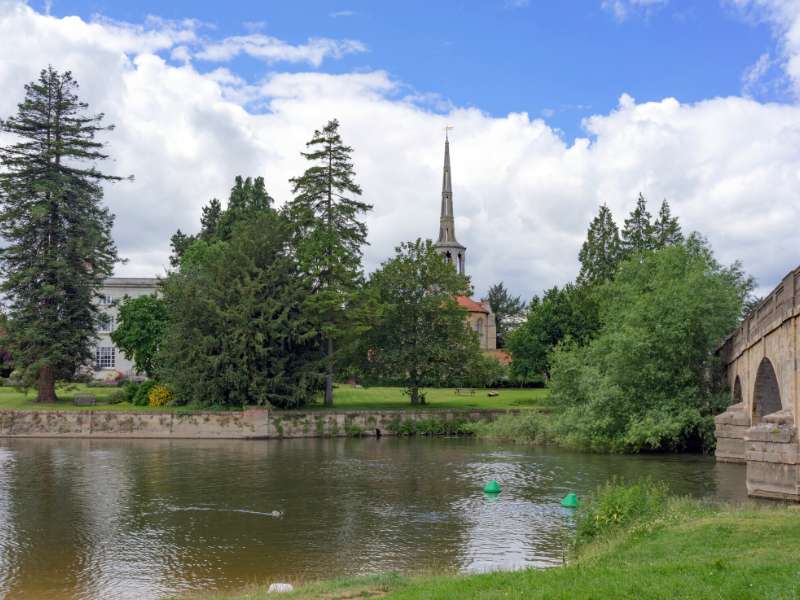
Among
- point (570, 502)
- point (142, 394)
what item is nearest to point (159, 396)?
point (142, 394)

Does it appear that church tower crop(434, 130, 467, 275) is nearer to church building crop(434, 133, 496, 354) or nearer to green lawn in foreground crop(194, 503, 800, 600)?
church building crop(434, 133, 496, 354)

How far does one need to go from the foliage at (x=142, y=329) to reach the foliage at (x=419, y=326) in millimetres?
16348

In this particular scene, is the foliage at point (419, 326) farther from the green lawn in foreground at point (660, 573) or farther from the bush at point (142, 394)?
the green lawn in foreground at point (660, 573)

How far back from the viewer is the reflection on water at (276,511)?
60.2ft

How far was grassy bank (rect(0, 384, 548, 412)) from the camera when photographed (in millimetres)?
53938

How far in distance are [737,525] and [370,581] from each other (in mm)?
7264

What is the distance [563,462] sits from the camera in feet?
121

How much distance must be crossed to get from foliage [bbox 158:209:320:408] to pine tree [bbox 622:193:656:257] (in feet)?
102

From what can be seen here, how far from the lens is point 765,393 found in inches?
1235

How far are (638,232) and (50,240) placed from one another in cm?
4768

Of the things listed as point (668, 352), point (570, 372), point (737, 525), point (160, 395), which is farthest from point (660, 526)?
point (160, 395)

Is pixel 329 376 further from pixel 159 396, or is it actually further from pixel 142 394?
pixel 142 394

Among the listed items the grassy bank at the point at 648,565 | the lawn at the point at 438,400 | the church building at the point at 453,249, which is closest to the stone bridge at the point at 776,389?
the grassy bank at the point at 648,565

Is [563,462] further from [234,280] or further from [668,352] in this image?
[234,280]
